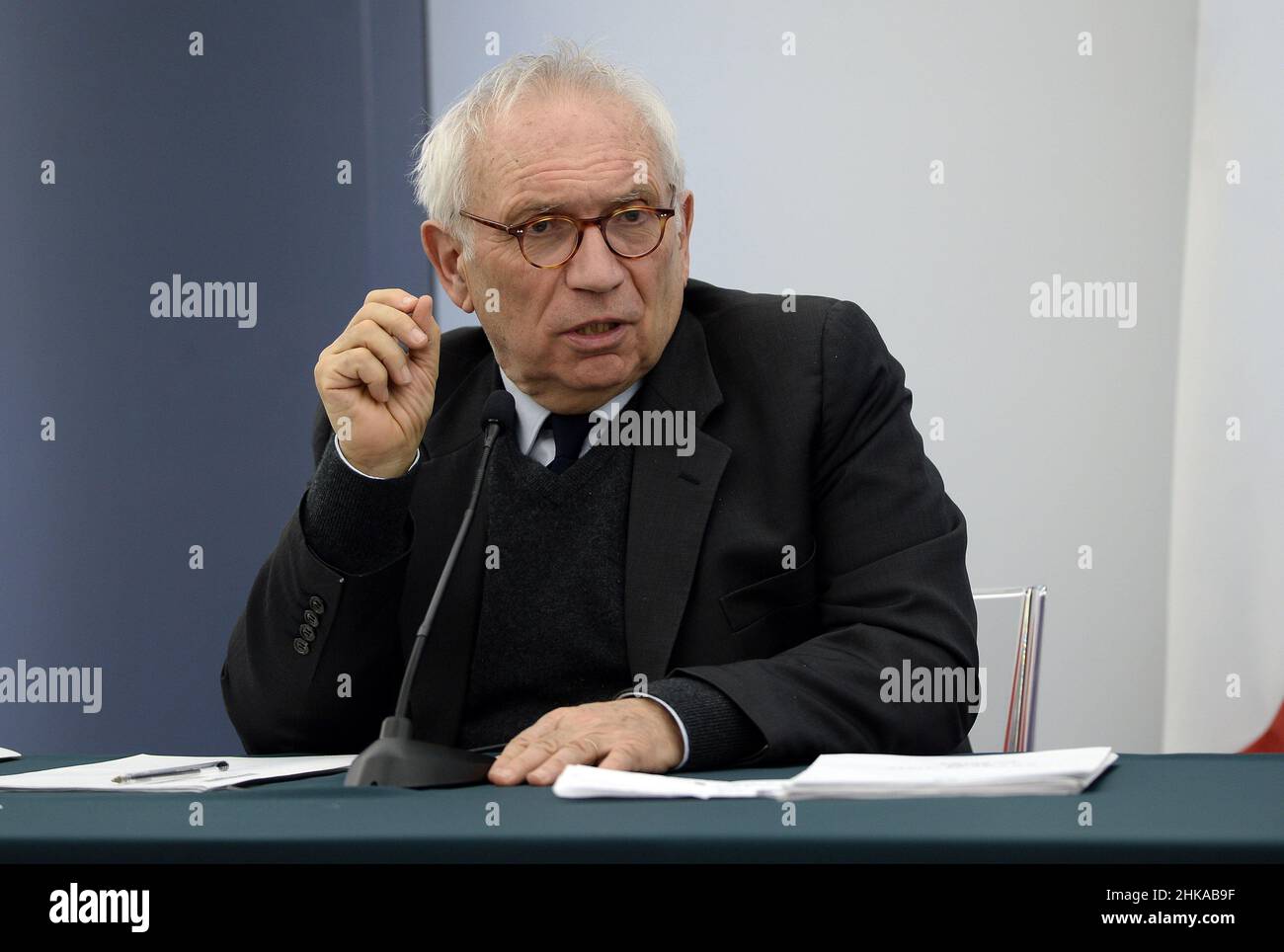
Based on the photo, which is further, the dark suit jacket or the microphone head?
the dark suit jacket

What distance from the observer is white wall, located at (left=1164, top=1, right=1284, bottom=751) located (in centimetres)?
262

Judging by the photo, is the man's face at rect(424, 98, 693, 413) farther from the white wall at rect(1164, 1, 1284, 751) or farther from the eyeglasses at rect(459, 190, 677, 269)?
the white wall at rect(1164, 1, 1284, 751)

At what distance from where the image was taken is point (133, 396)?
2.94 m

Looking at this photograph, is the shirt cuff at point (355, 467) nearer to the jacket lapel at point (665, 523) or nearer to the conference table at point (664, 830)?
the jacket lapel at point (665, 523)

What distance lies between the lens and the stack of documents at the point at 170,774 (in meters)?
1.13

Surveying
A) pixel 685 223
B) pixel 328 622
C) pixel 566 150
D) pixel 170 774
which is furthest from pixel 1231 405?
pixel 170 774

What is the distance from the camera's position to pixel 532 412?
1.88m

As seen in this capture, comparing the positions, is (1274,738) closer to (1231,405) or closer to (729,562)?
(1231,405)

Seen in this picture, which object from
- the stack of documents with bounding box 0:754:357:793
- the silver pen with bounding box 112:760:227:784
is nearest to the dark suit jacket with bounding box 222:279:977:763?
the stack of documents with bounding box 0:754:357:793

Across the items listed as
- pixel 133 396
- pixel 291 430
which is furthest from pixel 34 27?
pixel 291 430

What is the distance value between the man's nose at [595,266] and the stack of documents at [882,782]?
83 cm

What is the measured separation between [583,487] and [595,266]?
1.00 ft

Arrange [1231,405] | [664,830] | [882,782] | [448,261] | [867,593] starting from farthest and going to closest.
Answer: [1231,405]
[448,261]
[867,593]
[882,782]
[664,830]
